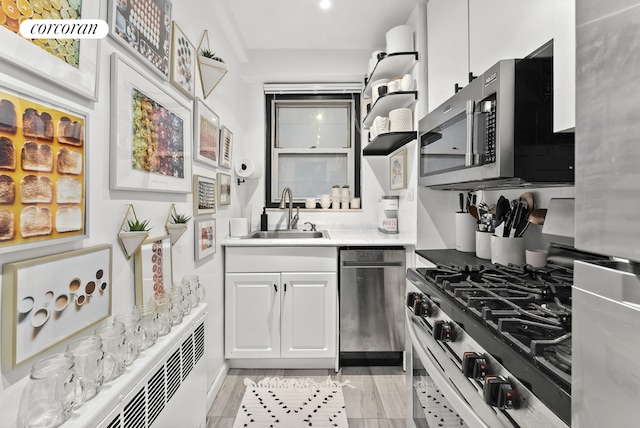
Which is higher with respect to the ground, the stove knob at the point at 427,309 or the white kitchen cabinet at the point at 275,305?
the stove knob at the point at 427,309

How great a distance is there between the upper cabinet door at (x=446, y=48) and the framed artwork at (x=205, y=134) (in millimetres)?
1384

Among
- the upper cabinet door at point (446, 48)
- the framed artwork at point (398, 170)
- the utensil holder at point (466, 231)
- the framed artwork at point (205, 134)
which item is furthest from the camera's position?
the framed artwork at point (398, 170)

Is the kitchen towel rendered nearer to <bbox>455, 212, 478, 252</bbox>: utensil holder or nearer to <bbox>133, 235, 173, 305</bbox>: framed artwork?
<bbox>133, 235, 173, 305</bbox>: framed artwork

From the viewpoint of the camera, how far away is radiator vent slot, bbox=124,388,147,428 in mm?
862

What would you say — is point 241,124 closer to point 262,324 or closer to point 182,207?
point 182,207

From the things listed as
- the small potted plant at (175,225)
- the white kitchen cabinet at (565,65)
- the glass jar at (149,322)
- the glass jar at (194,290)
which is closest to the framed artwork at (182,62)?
the small potted plant at (175,225)

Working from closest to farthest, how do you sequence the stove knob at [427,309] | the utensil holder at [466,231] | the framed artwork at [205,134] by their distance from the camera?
→ the stove knob at [427,309], the framed artwork at [205,134], the utensil holder at [466,231]

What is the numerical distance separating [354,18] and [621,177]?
8.40 ft

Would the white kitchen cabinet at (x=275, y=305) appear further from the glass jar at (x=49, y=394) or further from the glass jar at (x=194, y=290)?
the glass jar at (x=49, y=394)

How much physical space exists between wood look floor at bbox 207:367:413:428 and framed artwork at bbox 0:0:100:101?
69.0 inches

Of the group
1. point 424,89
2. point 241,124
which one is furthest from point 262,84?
point 424,89

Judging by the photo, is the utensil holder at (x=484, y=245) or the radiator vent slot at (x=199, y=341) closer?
the radiator vent slot at (x=199, y=341)

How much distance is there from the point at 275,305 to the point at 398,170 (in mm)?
1399

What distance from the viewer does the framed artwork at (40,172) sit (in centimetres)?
68
